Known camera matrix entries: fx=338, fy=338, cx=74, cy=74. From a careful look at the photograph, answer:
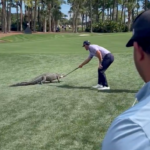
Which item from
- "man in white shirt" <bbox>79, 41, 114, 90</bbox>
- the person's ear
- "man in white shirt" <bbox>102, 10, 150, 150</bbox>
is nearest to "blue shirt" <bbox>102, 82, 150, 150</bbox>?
"man in white shirt" <bbox>102, 10, 150, 150</bbox>

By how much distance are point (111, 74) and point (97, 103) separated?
4.90 m

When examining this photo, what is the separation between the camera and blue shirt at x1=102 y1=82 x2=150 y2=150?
106 cm

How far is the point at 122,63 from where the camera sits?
51.2 ft

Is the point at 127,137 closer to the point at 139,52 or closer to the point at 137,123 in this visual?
the point at 137,123

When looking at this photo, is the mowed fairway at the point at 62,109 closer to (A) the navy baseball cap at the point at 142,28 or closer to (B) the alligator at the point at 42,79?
(B) the alligator at the point at 42,79

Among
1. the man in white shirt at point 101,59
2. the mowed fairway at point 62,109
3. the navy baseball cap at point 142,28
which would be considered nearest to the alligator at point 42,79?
the mowed fairway at point 62,109

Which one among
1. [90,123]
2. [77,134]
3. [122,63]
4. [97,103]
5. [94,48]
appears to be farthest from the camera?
[122,63]

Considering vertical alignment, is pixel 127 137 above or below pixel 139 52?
below

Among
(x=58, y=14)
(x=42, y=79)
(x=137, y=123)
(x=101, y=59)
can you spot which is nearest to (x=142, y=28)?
(x=137, y=123)

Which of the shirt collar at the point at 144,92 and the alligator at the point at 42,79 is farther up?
the shirt collar at the point at 144,92

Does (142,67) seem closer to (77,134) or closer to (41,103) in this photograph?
(77,134)

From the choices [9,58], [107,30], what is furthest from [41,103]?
[107,30]

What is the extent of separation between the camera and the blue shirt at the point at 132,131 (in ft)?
3.48

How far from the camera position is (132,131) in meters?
1.07
